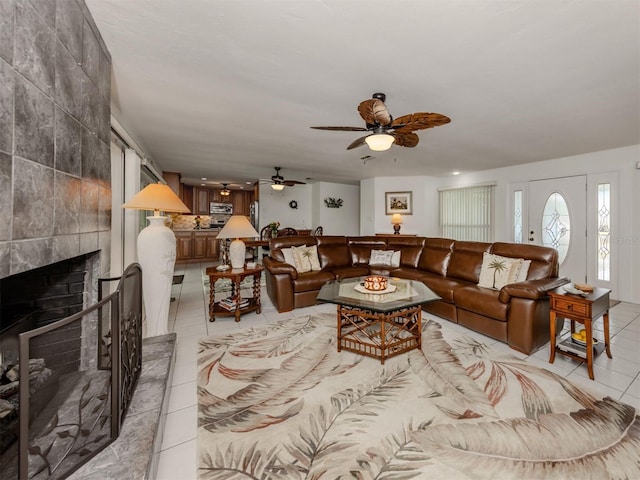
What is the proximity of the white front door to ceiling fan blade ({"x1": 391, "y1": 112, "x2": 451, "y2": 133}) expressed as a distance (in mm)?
4096

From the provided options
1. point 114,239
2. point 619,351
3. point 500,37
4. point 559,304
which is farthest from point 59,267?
point 619,351

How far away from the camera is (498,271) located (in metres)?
3.11

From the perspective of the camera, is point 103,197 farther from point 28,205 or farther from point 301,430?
point 301,430

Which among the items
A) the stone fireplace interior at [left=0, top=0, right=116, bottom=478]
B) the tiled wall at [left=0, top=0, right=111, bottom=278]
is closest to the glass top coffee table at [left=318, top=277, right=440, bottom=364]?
the stone fireplace interior at [left=0, top=0, right=116, bottom=478]

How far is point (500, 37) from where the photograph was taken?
165cm

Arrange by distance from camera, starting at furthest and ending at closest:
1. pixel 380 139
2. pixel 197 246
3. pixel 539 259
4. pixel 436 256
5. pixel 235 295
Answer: pixel 197 246 → pixel 436 256 → pixel 235 295 → pixel 539 259 → pixel 380 139

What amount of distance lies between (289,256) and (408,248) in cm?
202

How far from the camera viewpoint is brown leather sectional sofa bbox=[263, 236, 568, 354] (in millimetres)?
2465

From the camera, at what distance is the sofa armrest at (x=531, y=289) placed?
238 cm

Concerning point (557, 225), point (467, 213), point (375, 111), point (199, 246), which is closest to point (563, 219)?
point (557, 225)

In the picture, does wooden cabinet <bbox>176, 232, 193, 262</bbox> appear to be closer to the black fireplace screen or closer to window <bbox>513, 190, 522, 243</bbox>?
the black fireplace screen

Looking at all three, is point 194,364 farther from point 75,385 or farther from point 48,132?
point 48,132

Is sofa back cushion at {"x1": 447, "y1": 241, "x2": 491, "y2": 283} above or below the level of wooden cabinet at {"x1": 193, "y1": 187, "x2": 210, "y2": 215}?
below

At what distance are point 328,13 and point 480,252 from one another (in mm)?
3284
